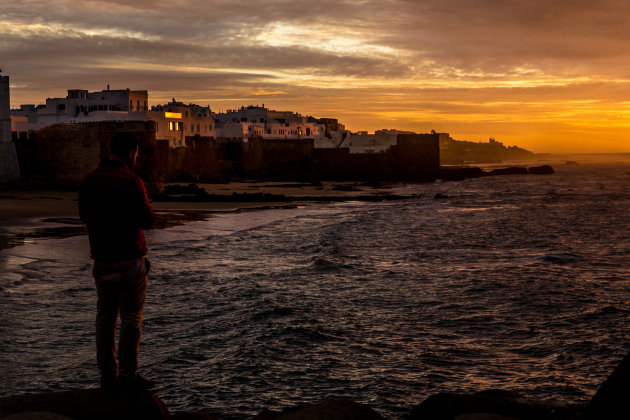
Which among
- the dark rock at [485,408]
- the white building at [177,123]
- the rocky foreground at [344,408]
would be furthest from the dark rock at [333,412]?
the white building at [177,123]

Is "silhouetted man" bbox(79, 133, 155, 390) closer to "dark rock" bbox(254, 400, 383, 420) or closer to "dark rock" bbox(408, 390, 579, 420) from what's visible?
"dark rock" bbox(254, 400, 383, 420)

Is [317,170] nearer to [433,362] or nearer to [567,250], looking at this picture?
[567,250]

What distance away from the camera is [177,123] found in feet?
230

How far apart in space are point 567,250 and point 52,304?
610 inches

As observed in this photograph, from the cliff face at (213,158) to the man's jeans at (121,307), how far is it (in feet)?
88.7

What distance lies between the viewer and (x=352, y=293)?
40.9ft

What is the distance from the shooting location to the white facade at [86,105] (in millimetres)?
68812

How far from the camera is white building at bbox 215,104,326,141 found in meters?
102

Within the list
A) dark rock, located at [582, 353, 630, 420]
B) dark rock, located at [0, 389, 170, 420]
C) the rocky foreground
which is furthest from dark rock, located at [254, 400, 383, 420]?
dark rock, located at [582, 353, 630, 420]

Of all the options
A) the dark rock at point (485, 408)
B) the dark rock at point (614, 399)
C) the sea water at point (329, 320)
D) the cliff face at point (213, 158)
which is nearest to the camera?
the dark rock at point (614, 399)

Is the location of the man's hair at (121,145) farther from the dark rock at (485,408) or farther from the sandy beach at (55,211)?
the sandy beach at (55,211)

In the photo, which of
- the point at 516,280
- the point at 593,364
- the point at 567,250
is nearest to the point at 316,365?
the point at 593,364

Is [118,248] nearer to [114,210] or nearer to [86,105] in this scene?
[114,210]

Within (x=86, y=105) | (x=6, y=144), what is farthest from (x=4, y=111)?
(x=86, y=105)
